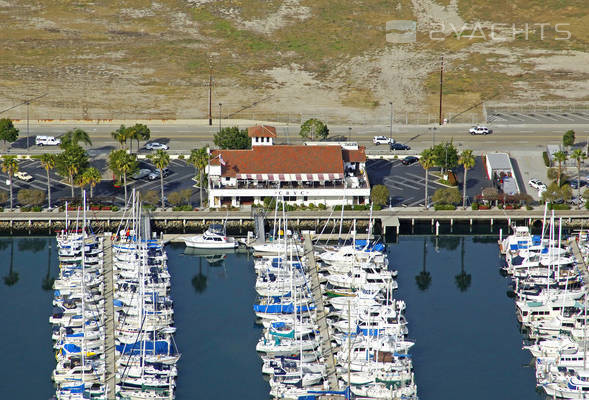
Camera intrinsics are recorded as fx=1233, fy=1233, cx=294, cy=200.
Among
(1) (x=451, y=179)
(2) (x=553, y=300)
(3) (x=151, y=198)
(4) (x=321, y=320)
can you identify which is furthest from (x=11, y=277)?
(2) (x=553, y=300)

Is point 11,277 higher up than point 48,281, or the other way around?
point 11,277

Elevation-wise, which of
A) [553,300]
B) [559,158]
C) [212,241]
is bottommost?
[553,300]

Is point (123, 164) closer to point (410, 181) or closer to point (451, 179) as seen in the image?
point (410, 181)

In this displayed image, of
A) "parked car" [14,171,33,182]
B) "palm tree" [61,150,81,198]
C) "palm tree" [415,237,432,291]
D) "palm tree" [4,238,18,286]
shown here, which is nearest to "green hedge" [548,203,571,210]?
"palm tree" [415,237,432,291]

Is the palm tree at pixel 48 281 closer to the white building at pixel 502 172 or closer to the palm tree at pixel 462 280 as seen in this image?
the palm tree at pixel 462 280

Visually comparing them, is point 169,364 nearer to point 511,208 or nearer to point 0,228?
point 0,228

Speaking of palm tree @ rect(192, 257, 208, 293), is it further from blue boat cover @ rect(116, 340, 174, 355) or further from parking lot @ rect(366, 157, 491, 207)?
parking lot @ rect(366, 157, 491, 207)

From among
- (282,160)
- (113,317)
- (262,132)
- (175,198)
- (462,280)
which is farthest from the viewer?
(262,132)
